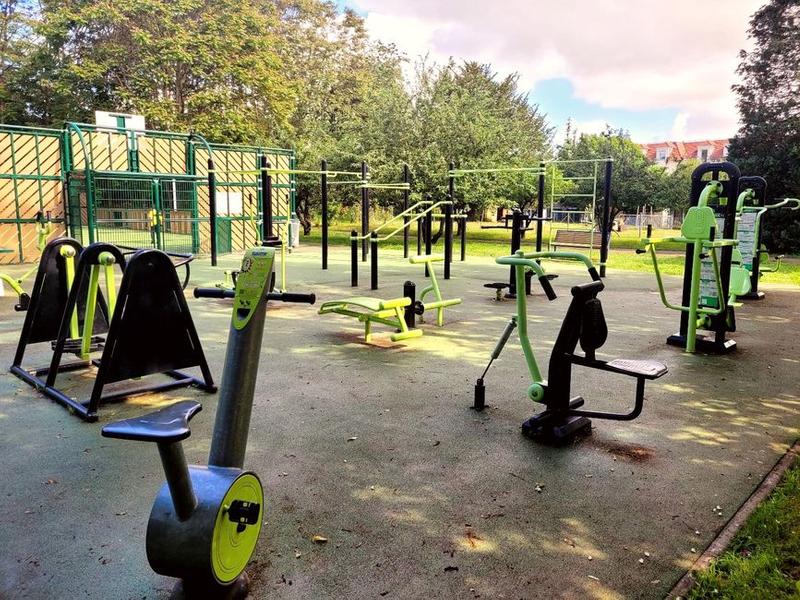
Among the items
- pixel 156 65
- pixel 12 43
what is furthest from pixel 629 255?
pixel 12 43

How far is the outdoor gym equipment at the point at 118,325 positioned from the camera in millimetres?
3828

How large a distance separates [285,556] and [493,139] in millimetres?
18712

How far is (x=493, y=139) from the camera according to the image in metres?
19.7

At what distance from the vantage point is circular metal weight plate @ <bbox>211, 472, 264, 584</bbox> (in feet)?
6.38

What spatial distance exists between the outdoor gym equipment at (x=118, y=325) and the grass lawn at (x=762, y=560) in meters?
3.30

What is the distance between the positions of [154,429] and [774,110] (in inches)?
822

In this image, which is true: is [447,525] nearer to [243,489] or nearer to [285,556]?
[285,556]

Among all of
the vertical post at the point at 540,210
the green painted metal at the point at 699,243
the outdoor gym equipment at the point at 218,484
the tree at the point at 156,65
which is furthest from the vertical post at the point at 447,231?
the tree at the point at 156,65

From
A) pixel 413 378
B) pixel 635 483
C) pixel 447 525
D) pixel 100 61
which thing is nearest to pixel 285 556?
pixel 447 525

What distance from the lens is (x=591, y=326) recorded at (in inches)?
136

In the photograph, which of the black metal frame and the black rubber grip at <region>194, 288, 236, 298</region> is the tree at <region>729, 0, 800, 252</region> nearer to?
the black metal frame

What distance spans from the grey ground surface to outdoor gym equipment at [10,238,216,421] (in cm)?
19

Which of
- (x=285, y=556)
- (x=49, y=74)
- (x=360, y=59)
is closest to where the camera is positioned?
(x=285, y=556)

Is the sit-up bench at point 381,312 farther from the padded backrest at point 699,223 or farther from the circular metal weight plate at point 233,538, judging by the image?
the circular metal weight plate at point 233,538
